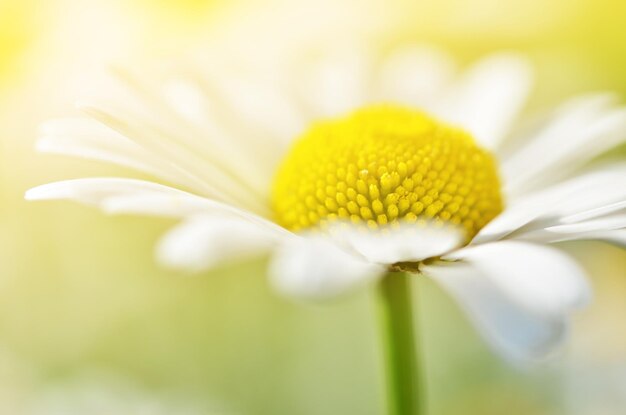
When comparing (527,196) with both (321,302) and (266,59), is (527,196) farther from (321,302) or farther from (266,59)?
(266,59)

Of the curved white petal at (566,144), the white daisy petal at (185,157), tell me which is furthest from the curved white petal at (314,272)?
the curved white petal at (566,144)

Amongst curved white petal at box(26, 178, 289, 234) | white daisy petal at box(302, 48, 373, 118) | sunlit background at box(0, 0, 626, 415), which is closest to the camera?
curved white petal at box(26, 178, 289, 234)

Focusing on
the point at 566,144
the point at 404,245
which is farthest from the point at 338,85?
the point at 404,245

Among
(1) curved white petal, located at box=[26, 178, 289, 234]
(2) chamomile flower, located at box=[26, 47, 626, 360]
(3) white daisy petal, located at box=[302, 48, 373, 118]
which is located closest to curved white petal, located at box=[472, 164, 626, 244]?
(2) chamomile flower, located at box=[26, 47, 626, 360]

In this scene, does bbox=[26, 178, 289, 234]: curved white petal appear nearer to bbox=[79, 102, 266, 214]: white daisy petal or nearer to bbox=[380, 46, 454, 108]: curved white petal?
bbox=[79, 102, 266, 214]: white daisy petal

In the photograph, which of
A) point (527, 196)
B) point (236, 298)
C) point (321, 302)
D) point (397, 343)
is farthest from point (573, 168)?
point (236, 298)

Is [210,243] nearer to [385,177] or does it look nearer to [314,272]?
[314,272]
